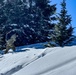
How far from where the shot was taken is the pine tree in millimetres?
16016

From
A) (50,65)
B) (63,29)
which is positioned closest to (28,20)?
(63,29)

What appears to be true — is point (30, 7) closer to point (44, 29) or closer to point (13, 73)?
point (44, 29)

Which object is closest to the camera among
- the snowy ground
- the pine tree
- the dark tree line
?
the snowy ground

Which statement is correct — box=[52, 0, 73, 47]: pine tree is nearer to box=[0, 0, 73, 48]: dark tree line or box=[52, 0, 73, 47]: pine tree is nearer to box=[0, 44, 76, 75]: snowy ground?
box=[0, 0, 73, 48]: dark tree line

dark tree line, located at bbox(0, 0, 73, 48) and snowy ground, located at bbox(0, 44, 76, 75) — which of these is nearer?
snowy ground, located at bbox(0, 44, 76, 75)

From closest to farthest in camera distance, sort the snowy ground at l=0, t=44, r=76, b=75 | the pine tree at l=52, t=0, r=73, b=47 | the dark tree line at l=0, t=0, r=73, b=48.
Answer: the snowy ground at l=0, t=44, r=76, b=75, the pine tree at l=52, t=0, r=73, b=47, the dark tree line at l=0, t=0, r=73, b=48

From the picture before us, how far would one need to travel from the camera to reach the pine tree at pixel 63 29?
1602cm

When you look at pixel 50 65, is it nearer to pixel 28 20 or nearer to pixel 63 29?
pixel 63 29

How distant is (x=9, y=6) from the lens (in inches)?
1054

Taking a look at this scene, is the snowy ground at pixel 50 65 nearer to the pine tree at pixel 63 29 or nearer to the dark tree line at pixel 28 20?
the pine tree at pixel 63 29

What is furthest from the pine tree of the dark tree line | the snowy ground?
the snowy ground

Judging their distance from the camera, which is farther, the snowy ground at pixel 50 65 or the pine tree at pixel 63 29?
the pine tree at pixel 63 29

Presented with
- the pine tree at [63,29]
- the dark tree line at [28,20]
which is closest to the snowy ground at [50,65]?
the pine tree at [63,29]

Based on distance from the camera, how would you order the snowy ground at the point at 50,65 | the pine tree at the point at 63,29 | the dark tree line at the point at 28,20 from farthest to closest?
the dark tree line at the point at 28,20 < the pine tree at the point at 63,29 < the snowy ground at the point at 50,65
